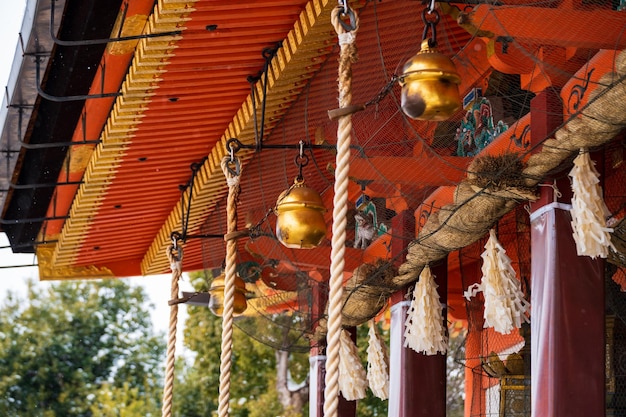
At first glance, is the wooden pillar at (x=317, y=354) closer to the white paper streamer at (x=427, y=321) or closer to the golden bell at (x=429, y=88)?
the white paper streamer at (x=427, y=321)

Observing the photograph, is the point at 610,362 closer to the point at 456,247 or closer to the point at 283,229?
the point at 456,247

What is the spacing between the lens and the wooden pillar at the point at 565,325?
5.56 metres

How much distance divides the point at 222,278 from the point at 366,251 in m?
1.33

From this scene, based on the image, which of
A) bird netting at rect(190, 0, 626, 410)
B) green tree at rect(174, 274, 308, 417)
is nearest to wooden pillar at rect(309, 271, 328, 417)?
bird netting at rect(190, 0, 626, 410)

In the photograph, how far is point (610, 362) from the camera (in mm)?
7906

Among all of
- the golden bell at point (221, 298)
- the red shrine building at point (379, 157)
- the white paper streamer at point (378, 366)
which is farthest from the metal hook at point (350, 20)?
the white paper streamer at point (378, 366)

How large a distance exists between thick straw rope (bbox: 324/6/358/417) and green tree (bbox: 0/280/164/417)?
696 inches

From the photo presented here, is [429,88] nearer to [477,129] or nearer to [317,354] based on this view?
[477,129]

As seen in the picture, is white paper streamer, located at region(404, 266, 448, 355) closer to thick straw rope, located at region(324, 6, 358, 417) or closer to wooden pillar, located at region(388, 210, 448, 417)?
wooden pillar, located at region(388, 210, 448, 417)

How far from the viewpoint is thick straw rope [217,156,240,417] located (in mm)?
5973

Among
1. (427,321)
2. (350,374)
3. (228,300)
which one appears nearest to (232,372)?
(350,374)

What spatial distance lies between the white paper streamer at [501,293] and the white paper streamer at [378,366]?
278cm

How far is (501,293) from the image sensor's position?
6.52m

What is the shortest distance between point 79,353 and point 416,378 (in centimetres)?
1654
